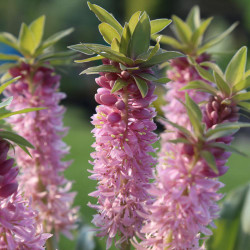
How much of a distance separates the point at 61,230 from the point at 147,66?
854 mm

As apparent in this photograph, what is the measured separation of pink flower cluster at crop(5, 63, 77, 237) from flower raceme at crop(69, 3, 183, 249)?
45 cm

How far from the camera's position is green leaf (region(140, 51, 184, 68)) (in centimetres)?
79

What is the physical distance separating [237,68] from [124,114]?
27 cm

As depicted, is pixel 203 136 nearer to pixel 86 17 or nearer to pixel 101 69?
pixel 101 69

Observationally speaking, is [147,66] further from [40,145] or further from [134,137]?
[40,145]

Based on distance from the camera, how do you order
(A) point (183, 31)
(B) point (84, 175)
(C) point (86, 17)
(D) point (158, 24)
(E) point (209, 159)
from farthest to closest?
(C) point (86, 17)
(B) point (84, 175)
(A) point (183, 31)
(D) point (158, 24)
(E) point (209, 159)

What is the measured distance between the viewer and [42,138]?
133cm

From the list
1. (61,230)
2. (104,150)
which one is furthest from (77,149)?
(104,150)

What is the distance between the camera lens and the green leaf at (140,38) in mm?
790

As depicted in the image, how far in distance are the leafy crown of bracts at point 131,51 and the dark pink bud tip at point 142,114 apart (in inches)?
2.4

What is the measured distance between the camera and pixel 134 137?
0.84 m

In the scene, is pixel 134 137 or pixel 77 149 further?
pixel 77 149

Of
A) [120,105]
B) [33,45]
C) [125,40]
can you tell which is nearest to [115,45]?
[125,40]

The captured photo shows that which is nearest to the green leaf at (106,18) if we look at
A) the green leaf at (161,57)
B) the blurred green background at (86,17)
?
the green leaf at (161,57)
